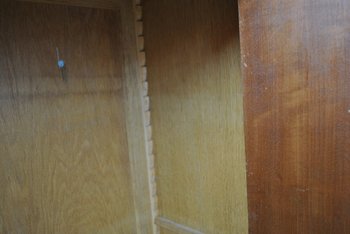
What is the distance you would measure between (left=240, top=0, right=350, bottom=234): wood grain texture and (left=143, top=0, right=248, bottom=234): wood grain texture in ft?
1.68

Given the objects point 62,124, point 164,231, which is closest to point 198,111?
point 62,124

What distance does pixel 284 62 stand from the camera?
639 mm

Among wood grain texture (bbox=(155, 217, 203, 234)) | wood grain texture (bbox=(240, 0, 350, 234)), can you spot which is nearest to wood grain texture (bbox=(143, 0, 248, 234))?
wood grain texture (bbox=(155, 217, 203, 234))

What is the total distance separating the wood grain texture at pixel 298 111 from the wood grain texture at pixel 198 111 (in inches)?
20.1

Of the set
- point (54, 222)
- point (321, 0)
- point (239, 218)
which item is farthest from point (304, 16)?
point (54, 222)

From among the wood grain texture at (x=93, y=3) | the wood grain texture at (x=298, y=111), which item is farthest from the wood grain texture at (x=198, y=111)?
the wood grain texture at (x=298, y=111)

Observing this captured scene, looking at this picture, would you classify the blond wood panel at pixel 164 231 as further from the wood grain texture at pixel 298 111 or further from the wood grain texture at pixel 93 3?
the wood grain texture at pixel 93 3

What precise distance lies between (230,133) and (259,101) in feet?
1.91

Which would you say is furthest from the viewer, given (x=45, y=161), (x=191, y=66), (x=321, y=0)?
(x=191, y=66)

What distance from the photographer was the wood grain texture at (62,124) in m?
1.12

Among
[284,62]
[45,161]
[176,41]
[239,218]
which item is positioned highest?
[176,41]

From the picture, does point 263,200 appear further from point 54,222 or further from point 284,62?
point 54,222

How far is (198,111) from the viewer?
1.35 m

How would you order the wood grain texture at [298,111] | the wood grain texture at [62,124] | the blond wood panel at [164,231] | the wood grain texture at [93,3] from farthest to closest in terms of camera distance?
1. the blond wood panel at [164,231]
2. the wood grain texture at [93,3]
3. the wood grain texture at [62,124]
4. the wood grain texture at [298,111]
